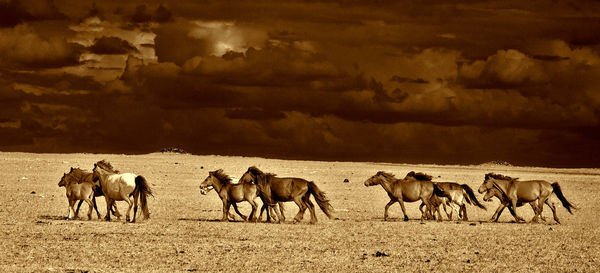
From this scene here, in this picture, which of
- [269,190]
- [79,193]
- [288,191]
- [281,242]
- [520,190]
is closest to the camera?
[281,242]

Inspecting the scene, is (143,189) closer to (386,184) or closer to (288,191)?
(288,191)

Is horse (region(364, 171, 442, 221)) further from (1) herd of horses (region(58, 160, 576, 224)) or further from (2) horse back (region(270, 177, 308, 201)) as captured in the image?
(2) horse back (region(270, 177, 308, 201))

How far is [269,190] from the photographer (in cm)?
2558

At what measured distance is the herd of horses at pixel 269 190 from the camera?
80.7 feet

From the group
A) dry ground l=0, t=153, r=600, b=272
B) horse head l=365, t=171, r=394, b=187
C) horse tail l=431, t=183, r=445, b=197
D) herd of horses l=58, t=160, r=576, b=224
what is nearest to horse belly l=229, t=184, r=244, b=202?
herd of horses l=58, t=160, r=576, b=224

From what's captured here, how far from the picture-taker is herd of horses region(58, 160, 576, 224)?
24.6 metres

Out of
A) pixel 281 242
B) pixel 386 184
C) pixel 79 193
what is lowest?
pixel 281 242

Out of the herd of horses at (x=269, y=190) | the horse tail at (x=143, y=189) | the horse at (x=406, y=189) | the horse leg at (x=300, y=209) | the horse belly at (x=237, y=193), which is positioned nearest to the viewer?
the horse tail at (x=143, y=189)

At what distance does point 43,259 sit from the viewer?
1648 centimetres

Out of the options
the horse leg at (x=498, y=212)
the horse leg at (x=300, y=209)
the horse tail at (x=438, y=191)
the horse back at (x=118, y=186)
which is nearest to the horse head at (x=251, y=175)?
the horse leg at (x=300, y=209)

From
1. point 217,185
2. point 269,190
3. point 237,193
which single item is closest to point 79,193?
point 217,185

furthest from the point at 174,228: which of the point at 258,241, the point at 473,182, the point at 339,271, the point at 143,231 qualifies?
the point at 473,182

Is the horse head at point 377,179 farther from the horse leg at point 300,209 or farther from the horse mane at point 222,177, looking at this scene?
the horse mane at point 222,177

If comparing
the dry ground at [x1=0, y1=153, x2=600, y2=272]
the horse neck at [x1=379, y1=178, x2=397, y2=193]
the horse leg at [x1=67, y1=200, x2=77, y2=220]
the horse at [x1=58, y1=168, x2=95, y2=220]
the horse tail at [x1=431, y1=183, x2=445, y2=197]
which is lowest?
the dry ground at [x1=0, y1=153, x2=600, y2=272]
